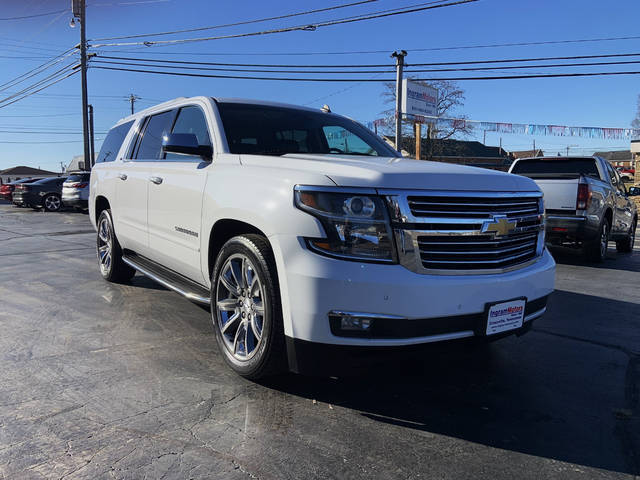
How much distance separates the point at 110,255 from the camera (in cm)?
604

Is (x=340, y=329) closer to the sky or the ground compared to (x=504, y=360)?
closer to the sky

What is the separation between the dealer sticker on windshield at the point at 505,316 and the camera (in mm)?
2852

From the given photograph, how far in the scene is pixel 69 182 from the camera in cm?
2016

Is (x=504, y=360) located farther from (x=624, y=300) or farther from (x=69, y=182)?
(x=69, y=182)

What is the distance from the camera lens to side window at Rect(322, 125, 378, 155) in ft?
14.9

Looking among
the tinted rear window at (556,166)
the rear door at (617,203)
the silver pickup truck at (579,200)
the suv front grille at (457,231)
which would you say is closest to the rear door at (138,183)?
the suv front grille at (457,231)

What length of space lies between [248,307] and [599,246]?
7.30 metres

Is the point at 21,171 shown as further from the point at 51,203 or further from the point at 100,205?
the point at 100,205

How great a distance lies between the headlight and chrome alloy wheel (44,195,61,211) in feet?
76.4

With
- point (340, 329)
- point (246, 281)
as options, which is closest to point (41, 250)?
point (246, 281)

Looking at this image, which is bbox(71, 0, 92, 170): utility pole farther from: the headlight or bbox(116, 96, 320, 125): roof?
the headlight

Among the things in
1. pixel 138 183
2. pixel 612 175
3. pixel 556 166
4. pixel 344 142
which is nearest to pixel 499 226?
pixel 344 142

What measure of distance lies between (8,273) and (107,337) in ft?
12.1

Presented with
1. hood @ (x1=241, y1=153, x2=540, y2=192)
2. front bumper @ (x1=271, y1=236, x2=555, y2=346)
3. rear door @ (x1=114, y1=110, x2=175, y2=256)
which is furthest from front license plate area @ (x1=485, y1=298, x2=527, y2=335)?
rear door @ (x1=114, y1=110, x2=175, y2=256)
